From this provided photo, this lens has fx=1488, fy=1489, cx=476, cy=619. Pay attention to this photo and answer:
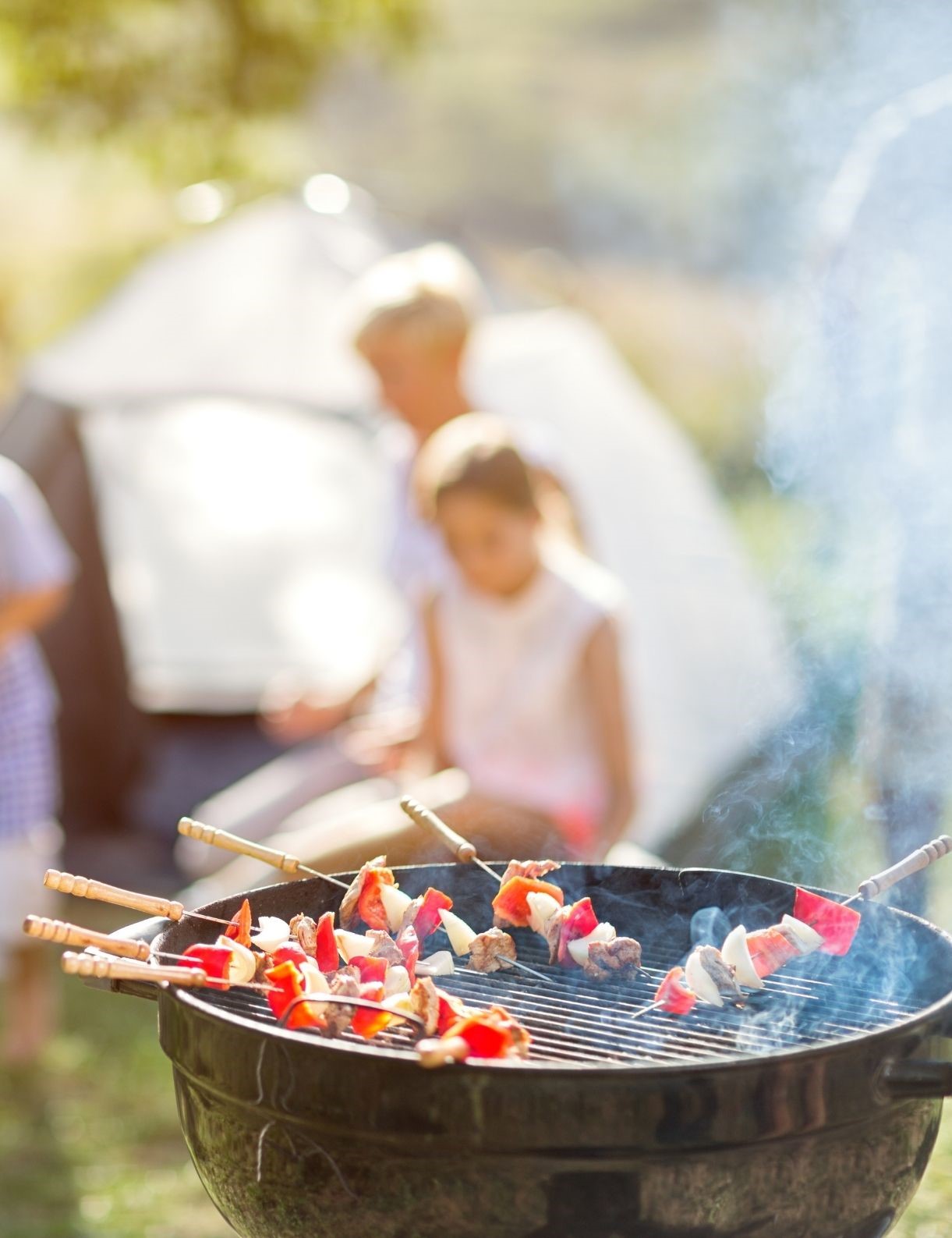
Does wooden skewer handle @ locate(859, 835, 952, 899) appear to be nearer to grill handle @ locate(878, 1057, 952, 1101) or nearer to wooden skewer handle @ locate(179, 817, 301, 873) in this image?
grill handle @ locate(878, 1057, 952, 1101)

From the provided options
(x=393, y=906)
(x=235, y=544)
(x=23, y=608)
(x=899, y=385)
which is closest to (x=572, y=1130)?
(x=393, y=906)

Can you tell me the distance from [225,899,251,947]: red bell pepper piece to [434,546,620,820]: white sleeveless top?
169cm

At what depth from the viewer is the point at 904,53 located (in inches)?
158

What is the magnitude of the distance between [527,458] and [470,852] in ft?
6.69

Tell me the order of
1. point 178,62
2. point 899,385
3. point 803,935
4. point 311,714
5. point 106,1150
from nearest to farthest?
point 803,935 < point 899,385 < point 106,1150 < point 311,714 < point 178,62

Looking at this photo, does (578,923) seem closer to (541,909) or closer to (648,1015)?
(541,909)

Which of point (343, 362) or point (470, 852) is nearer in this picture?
point (470, 852)

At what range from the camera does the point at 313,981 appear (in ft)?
5.82

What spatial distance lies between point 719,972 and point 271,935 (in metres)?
0.57

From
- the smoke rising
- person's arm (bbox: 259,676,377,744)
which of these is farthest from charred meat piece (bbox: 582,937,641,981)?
person's arm (bbox: 259,676,377,744)

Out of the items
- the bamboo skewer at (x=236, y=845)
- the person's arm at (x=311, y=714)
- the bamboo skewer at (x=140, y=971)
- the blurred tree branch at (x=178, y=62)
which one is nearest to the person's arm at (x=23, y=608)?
the person's arm at (x=311, y=714)

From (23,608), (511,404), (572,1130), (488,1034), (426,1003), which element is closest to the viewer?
(572,1130)

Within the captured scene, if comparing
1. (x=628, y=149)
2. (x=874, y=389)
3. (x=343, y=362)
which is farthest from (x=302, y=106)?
(x=874, y=389)

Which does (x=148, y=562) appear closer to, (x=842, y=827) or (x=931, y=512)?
(x=842, y=827)
